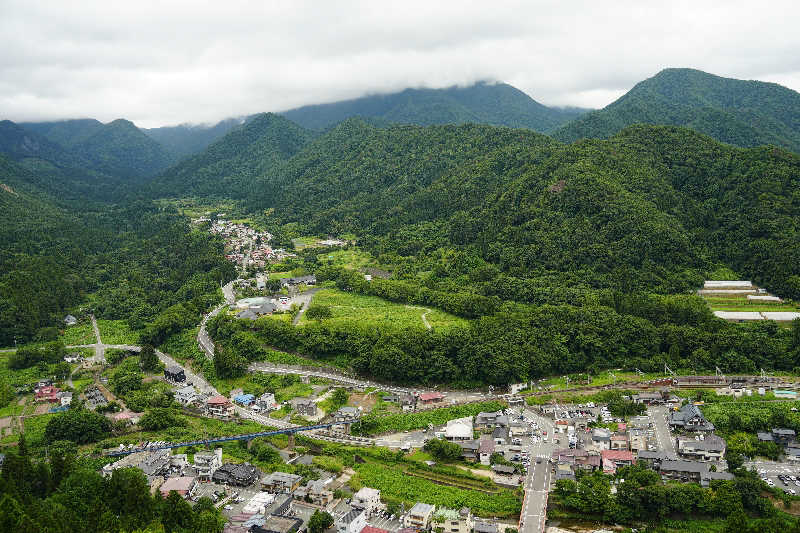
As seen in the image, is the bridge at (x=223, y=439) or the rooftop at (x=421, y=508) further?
the bridge at (x=223, y=439)

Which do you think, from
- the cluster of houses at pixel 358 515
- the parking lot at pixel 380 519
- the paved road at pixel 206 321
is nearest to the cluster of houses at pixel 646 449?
the cluster of houses at pixel 358 515

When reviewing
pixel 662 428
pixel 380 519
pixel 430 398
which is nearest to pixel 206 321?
pixel 430 398

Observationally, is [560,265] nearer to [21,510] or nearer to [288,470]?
[288,470]

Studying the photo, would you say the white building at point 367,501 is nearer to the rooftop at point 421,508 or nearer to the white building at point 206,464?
the rooftop at point 421,508

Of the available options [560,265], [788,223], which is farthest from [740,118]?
[560,265]

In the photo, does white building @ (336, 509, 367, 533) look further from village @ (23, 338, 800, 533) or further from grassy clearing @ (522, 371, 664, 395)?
grassy clearing @ (522, 371, 664, 395)

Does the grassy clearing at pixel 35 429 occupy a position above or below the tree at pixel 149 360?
below

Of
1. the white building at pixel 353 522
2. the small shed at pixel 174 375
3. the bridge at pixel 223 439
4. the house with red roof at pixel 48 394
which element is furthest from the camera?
the small shed at pixel 174 375

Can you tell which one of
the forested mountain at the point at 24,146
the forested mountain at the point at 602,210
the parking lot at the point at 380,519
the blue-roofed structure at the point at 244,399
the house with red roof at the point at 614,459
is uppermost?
the forested mountain at the point at 24,146
